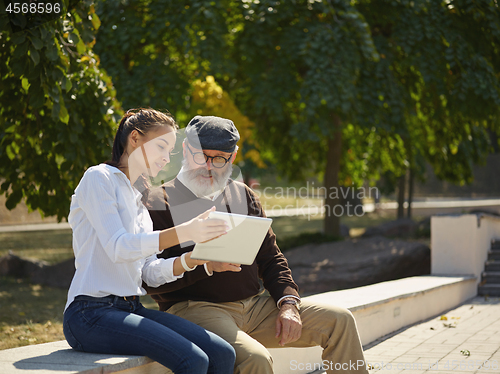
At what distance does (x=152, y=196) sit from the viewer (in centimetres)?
307

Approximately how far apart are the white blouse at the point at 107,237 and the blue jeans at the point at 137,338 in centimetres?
6

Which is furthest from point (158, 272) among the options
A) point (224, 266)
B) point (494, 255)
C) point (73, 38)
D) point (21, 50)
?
point (494, 255)

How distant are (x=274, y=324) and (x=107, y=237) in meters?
1.18

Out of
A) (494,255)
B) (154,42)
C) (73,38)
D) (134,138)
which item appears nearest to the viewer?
(134,138)

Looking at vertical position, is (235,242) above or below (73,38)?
below

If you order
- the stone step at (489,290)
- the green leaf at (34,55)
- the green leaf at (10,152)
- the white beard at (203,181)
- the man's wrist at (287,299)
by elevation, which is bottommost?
the stone step at (489,290)

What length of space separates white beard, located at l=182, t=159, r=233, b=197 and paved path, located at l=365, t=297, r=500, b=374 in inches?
78.1

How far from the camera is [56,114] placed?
4832 millimetres

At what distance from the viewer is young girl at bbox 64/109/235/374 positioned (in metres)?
2.23

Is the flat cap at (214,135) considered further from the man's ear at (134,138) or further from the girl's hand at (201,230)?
the girl's hand at (201,230)

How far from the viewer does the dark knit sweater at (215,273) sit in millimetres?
2961

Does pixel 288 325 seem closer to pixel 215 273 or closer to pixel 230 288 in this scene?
pixel 230 288

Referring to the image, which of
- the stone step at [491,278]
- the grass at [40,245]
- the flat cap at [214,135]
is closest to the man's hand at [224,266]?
the flat cap at [214,135]

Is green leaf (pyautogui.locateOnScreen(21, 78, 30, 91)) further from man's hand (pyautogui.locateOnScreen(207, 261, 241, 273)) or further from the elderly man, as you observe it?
man's hand (pyautogui.locateOnScreen(207, 261, 241, 273))
